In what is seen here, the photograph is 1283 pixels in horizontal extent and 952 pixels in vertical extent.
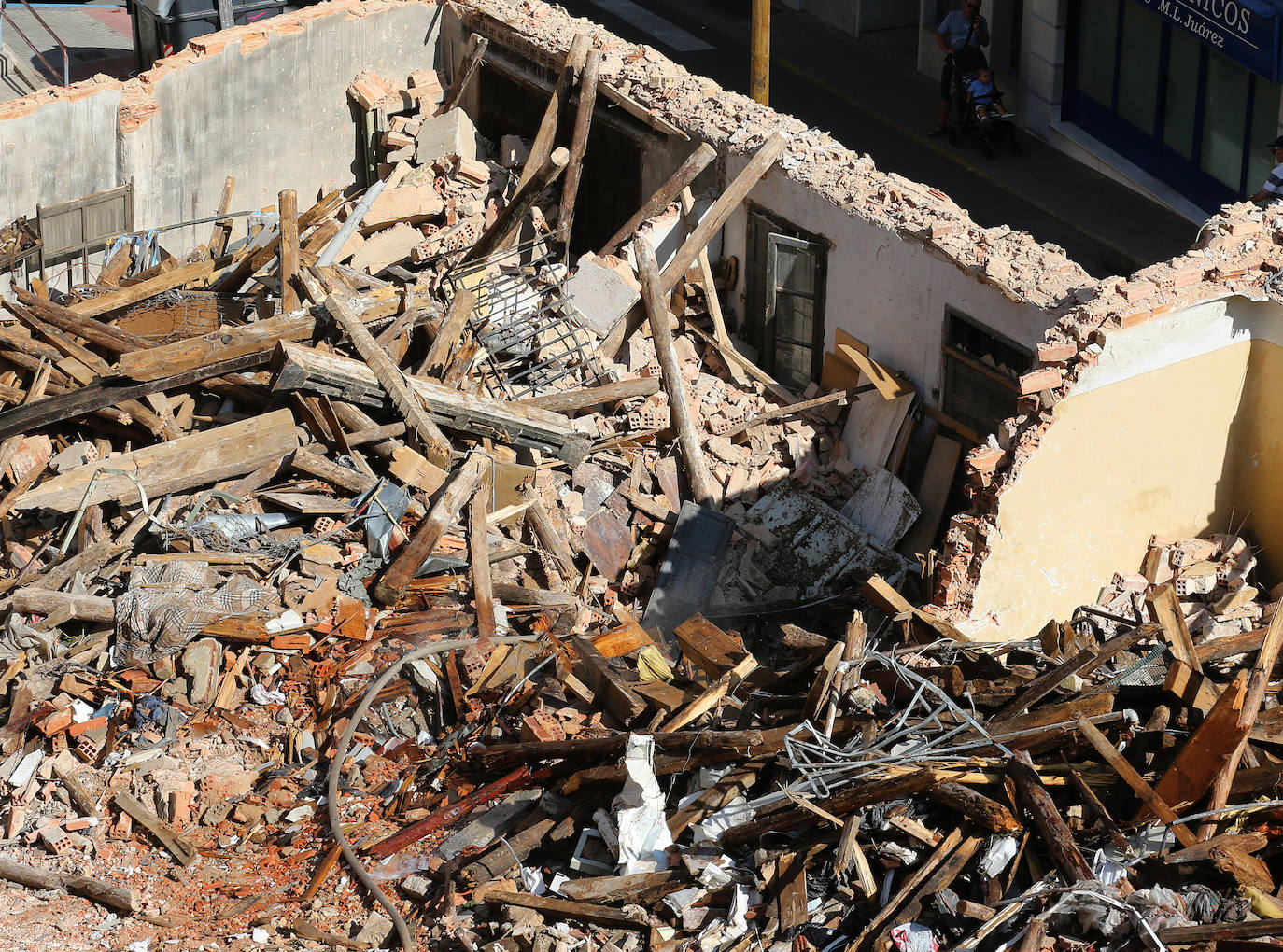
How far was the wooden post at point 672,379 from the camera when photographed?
1321 cm

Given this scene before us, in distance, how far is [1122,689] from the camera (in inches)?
342

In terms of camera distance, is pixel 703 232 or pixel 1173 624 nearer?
pixel 1173 624

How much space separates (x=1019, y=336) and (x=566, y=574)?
4020mm

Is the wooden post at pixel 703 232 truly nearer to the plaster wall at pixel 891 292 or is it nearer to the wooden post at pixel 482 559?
the plaster wall at pixel 891 292

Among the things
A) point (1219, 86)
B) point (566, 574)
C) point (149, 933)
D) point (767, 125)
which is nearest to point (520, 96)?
point (767, 125)

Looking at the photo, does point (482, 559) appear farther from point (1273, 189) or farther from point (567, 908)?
point (1273, 189)

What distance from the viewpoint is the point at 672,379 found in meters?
13.4

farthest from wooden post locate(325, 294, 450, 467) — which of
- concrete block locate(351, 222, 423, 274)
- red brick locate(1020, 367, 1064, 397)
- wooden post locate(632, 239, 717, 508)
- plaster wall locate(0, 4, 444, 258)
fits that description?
plaster wall locate(0, 4, 444, 258)

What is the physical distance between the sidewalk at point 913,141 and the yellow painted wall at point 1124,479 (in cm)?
585

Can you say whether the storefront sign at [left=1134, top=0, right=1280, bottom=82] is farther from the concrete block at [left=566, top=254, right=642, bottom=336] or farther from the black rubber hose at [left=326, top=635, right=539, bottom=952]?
the black rubber hose at [left=326, top=635, right=539, bottom=952]

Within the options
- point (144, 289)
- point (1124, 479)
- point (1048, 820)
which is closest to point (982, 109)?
point (1124, 479)

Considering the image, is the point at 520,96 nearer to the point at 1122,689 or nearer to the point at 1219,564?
the point at 1219,564

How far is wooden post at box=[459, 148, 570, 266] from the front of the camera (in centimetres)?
1497

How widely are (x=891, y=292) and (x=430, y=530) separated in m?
4.50
